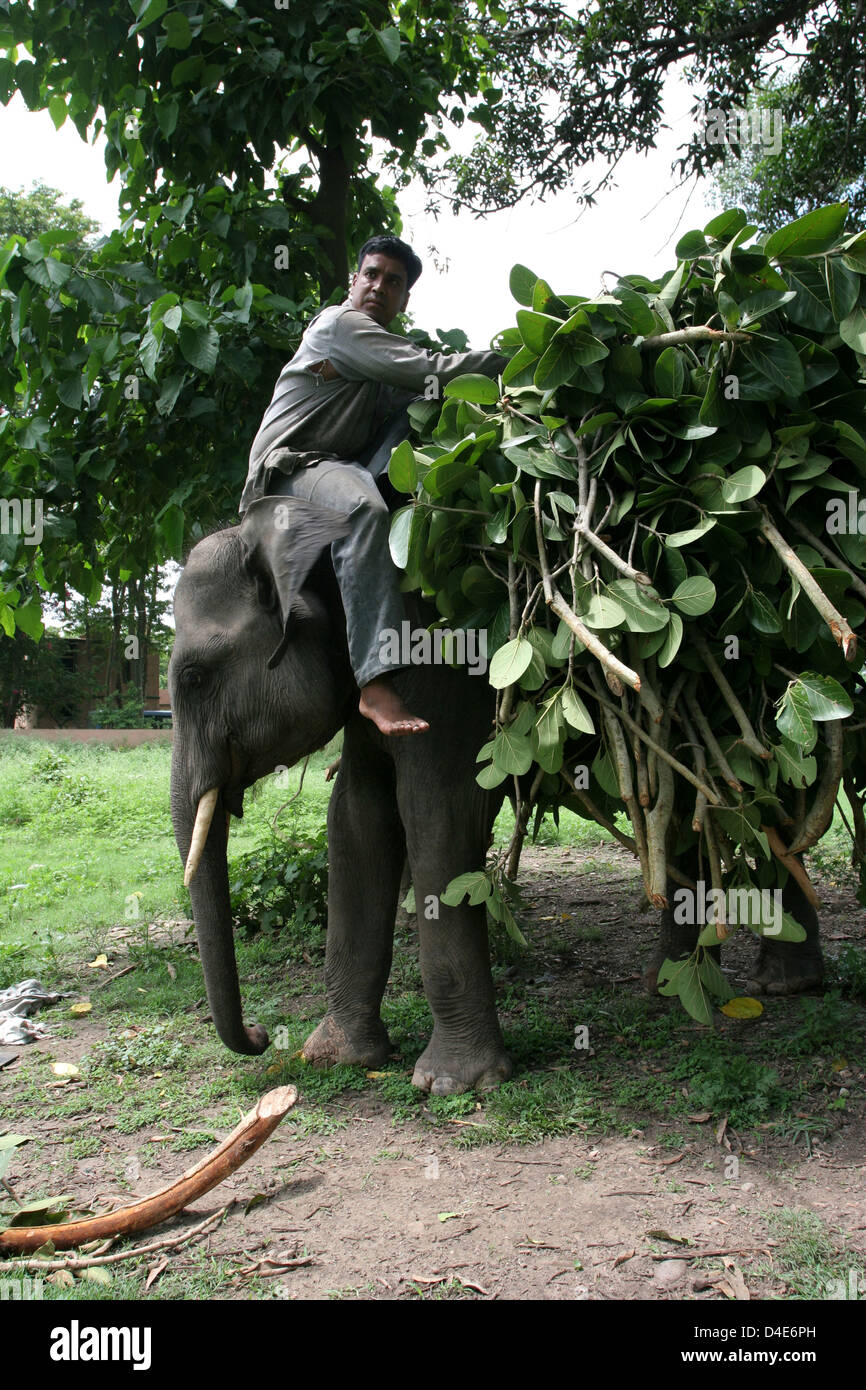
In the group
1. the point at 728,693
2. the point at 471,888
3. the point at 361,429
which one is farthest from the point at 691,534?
the point at 361,429

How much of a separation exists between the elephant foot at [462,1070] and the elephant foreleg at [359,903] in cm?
44

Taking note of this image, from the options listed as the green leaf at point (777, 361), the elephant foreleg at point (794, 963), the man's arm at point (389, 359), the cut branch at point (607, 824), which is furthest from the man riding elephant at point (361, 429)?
the elephant foreleg at point (794, 963)

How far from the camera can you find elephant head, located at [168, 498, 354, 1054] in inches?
159

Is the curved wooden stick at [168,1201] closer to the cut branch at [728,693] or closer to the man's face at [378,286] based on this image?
the cut branch at [728,693]

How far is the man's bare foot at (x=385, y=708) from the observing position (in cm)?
367

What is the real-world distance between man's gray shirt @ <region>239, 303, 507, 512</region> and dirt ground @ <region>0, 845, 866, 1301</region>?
2518mm

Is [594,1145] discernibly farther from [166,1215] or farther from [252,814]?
[252,814]

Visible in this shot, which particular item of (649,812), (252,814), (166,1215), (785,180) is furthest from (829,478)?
(252,814)

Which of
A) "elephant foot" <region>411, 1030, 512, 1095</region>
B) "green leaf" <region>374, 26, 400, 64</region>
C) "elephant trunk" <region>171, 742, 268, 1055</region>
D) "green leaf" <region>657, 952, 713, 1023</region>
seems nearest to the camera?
"green leaf" <region>657, 952, 713, 1023</region>

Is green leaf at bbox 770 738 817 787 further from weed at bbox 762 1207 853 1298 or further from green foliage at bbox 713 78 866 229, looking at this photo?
green foliage at bbox 713 78 866 229

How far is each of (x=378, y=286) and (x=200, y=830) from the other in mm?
2330

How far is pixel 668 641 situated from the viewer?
3127mm

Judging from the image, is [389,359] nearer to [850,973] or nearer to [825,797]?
[825,797]

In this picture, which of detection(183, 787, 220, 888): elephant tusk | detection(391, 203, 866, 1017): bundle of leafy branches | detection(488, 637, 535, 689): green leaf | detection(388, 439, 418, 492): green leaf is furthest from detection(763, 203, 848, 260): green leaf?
detection(183, 787, 220, 888): elephant tusk
